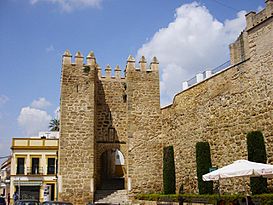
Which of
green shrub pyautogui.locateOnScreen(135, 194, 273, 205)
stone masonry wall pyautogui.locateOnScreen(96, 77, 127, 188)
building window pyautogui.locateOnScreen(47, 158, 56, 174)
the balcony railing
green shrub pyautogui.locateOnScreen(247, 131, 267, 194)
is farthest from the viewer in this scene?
building window pyautogui.locateOnScreen(47, 158, 56, 174)

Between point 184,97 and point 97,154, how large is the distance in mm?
5964

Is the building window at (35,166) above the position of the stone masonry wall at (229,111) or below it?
below

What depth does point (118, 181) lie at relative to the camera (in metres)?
22.3

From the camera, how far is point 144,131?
20.0 metres

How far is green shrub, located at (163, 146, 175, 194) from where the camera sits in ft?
59.7

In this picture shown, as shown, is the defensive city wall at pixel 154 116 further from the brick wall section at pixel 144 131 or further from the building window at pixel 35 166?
the building window at pixel 35 166

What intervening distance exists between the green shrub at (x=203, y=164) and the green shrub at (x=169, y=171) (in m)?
2.85

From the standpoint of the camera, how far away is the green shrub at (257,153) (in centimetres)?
1215

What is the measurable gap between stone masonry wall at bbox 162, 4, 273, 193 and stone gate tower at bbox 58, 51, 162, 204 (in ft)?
5.80

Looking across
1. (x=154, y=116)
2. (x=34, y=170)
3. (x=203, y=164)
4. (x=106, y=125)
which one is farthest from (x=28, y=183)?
(x=203, y=164)

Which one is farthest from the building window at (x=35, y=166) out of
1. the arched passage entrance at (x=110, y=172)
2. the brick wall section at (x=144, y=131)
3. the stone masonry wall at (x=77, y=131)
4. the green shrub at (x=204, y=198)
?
the green shrub at (x=204, y=198)

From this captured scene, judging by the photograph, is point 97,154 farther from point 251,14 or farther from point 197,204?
point 251,14

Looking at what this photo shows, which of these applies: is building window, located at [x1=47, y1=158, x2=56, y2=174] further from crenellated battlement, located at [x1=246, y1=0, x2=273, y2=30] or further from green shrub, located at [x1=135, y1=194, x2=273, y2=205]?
crenellated battlement, located at [x1=246, y1=0, x2=273, y2=30]

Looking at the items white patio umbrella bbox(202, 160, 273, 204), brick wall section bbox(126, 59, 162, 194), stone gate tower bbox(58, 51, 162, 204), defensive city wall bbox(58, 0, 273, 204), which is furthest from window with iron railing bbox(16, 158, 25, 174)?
white patio umbrella bbox(202, 160, 273, 204)
